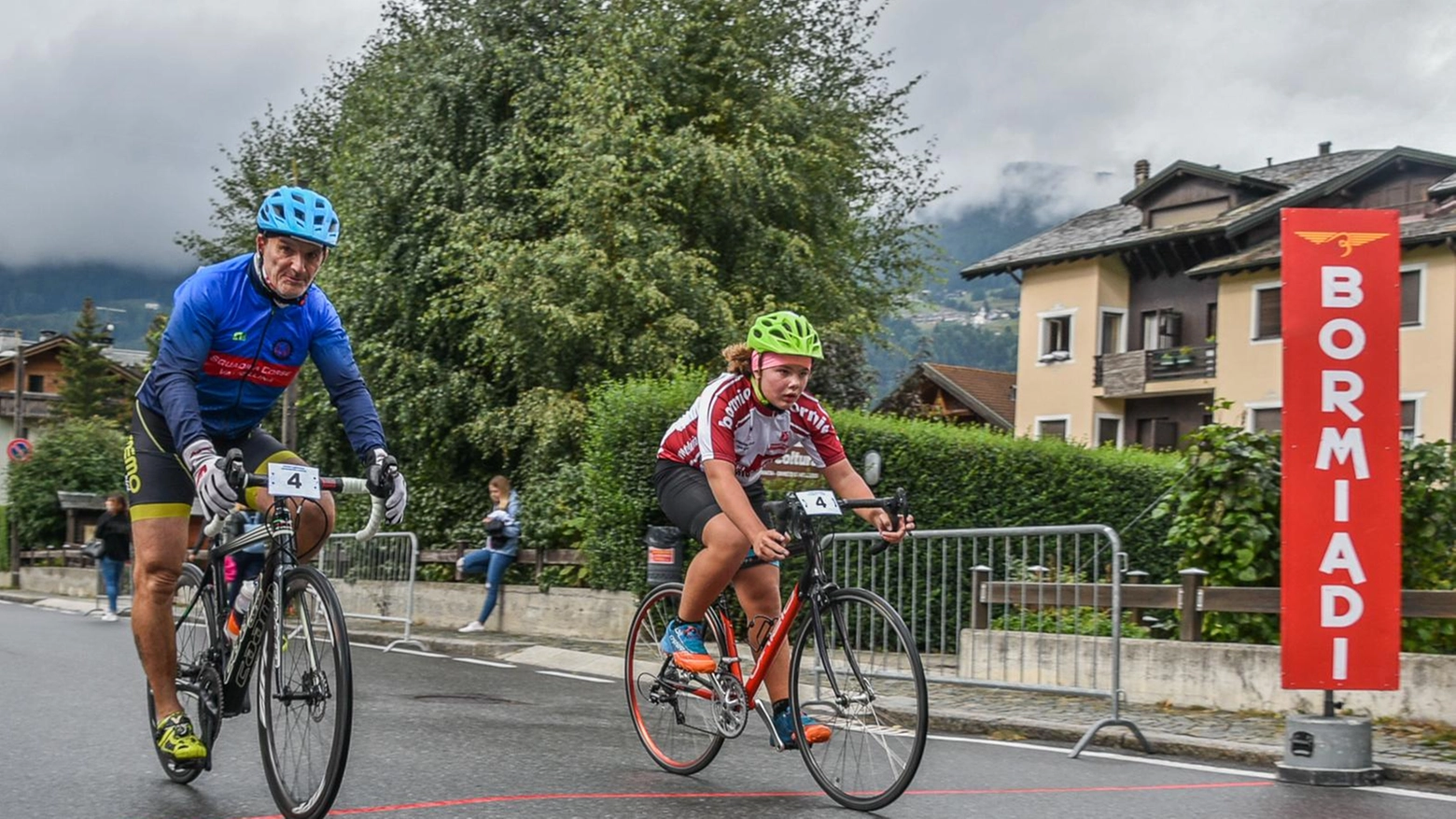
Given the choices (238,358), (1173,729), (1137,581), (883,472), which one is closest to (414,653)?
(883,472)

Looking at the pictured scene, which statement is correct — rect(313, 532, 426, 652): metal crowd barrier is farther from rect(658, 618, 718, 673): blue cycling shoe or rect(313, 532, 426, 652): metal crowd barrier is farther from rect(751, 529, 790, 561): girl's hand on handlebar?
rect(751, 529, 790, 561): girl's hand on handlebar

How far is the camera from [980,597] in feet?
36.0

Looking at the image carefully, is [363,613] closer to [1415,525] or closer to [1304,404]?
[1415,525]

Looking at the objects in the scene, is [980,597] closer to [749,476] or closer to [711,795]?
[749,476]

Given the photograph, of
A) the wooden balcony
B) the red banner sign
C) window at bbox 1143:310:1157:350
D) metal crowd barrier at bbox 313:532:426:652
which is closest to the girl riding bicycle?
the red banner sign

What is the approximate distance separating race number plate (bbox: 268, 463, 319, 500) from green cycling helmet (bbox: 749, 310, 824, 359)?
1789 millimetres

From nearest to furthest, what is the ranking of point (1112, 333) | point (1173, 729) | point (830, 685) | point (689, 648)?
point (830, 685)
point (689, 648)
point (1173, 729)
point (1112, 333)

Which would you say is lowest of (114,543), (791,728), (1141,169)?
(791,728)

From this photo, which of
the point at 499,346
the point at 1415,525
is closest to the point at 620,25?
the point at 499,346

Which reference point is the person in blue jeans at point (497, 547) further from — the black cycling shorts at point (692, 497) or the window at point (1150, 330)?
the window at point (1150, 330)

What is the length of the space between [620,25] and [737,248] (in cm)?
406

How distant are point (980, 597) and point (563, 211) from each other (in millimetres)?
14562

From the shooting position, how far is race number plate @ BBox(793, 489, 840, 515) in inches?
242

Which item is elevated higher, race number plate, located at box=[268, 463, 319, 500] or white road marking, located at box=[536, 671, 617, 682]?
race number plate, located at box=[268, 463, 319, 500]
